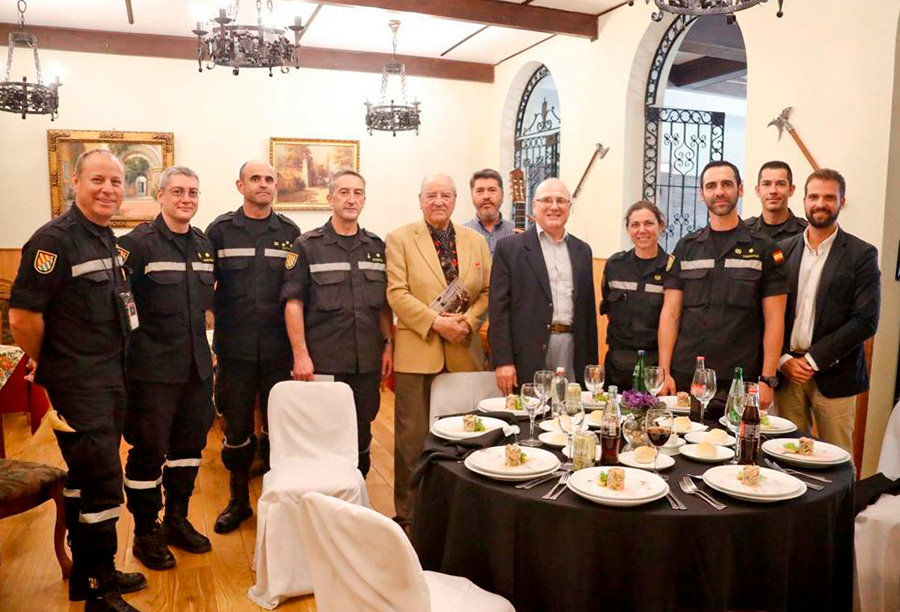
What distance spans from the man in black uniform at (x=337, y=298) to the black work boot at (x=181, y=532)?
2.64 feet

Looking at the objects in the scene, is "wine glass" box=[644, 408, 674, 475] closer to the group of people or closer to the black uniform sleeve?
the group of people

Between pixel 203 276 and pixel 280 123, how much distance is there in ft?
15.1

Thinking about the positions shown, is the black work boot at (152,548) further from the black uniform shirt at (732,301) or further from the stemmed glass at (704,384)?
the black uniform shirt at (732,301)

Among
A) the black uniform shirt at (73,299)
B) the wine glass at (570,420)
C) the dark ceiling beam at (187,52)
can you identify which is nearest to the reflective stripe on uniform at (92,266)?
the black uniform shirt at (73,299)

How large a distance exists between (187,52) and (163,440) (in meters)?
5.07

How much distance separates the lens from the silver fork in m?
1.85

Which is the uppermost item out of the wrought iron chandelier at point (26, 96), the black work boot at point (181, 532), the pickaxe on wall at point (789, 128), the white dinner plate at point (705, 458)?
the wrought iron chandelier at point (26, 96)

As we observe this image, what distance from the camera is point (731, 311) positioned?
3104mm

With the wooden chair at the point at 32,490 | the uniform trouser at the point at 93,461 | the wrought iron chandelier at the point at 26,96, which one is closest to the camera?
the uniform trouser at the point at 93,461

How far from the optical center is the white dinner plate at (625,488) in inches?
71.8

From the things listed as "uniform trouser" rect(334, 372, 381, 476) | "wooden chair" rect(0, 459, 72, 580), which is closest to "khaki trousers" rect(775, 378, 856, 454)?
"uniform trouser" rect(334, 372, 381, 476)

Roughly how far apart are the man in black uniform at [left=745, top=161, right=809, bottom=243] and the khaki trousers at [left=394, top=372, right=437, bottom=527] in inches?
73.0

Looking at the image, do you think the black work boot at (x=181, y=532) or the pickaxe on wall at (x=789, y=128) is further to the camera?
the pickaxe on wall at (x=789, y=128)

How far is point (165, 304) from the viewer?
9.86 feet
